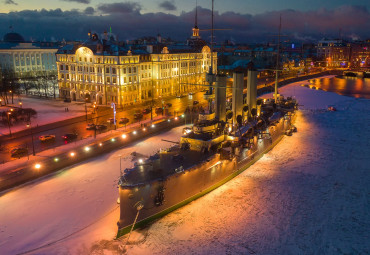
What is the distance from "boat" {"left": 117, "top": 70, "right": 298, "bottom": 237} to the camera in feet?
54.5

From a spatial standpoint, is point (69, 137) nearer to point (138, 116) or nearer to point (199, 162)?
point (138, 116)

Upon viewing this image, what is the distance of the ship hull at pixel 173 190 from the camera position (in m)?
16.3

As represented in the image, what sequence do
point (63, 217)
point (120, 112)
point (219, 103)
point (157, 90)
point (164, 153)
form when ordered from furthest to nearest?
point (157, 90) → point (120, 112) → point (219, 103) → point (164, 153) → point (63, 217)

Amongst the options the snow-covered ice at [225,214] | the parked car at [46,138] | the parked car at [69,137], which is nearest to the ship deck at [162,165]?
the snow-covered ice at [225,214]

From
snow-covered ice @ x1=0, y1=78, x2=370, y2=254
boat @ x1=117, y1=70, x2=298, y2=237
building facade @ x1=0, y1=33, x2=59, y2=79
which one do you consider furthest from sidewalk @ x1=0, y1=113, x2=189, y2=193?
building facade @ x1=0, y1=33, x2=59, y2=79

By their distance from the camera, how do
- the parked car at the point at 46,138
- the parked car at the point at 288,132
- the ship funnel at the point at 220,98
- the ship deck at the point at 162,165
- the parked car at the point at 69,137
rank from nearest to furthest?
the ship deck at the point at 162,165 < the ship funnel at the point at 220,98 < the parked car at the point at 46,138 < the parked car at the point at 69,137 < the parked car at the point at 288,132

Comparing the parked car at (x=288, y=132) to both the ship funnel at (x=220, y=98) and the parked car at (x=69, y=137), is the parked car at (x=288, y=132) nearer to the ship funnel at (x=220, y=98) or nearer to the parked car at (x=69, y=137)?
the ship funnel at (x=220, y=98)

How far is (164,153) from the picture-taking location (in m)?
21.4

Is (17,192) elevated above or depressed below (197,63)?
below

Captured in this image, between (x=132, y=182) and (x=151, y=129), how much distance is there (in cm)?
1731

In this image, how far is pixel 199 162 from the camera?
64.2 feet

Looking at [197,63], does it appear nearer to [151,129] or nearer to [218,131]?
[151,129]

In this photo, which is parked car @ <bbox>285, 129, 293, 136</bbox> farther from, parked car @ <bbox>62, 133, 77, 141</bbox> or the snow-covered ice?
parked car @ <bbox>62, 133, 77, 141</bbox>

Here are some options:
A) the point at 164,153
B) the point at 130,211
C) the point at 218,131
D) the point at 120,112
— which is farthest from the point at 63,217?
the point at 120,112
